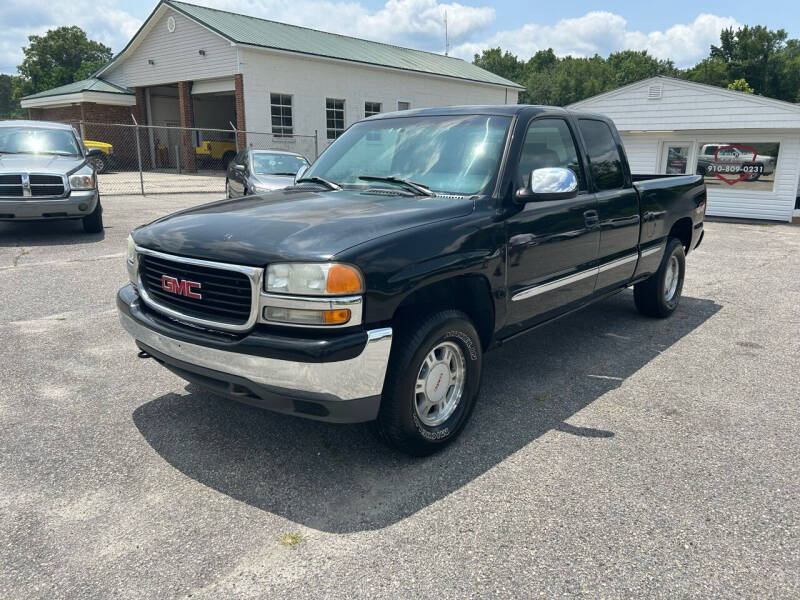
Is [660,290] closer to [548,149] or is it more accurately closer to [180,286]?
[548,149]

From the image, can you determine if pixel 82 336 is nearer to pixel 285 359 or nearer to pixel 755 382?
pixel 285 359

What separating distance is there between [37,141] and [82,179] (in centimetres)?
153

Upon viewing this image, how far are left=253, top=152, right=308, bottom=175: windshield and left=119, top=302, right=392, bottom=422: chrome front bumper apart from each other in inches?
404

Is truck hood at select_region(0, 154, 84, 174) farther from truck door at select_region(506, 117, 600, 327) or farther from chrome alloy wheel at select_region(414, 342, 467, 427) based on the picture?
chrome alloy wheel at select_region(414, 342, 467, 427)

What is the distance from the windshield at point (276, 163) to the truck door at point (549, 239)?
896 cm

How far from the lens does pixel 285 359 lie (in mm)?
2781

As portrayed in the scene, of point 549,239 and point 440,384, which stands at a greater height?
point 549,239

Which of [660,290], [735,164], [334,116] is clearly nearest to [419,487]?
[660,290]

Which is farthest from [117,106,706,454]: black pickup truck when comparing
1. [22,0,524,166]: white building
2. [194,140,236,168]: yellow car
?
[194,140,236,168]: yellow car

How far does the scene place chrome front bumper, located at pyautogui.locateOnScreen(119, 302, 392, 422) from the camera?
9.14 feet

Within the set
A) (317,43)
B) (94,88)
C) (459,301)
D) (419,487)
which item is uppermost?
(317,43)

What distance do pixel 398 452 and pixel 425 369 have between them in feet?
1.60

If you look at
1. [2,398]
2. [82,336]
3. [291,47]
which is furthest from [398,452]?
[291,47]

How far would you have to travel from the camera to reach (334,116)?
25922mm
